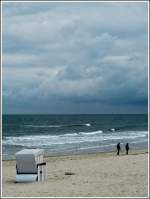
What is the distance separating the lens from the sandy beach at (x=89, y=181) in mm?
16500

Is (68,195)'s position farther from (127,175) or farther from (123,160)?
(123,160)

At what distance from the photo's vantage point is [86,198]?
15.3 m

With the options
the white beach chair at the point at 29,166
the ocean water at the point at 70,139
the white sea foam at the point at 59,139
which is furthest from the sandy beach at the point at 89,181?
the white sea foam at the point at 59,139

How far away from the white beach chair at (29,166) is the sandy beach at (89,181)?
421 millimetres

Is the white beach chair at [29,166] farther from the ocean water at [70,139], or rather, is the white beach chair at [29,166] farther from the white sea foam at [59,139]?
the white sea foam at [59,139]

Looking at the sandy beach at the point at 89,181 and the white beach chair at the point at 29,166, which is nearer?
the sandy beach at the point at 89,181

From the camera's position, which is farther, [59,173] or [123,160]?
[123,160]

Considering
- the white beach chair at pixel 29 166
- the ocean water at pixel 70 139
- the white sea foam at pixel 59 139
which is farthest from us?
the white sea foam at pixel 59 139

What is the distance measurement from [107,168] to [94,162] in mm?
3604

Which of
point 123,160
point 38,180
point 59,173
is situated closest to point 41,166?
point 38,180

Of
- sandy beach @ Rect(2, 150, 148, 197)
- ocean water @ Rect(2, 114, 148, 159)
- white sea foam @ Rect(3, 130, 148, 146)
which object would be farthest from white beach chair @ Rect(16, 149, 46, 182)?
white sea foam @ Rect(3, 130, 148, 146)

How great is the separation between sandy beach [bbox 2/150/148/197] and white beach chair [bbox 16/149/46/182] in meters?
0.42

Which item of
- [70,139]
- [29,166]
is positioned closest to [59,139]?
[70,139]

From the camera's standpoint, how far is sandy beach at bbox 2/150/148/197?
1650 centimetres
